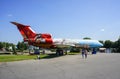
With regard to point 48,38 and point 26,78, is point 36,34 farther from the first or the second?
point 26,78

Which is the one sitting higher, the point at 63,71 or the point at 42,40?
the point at 42,40

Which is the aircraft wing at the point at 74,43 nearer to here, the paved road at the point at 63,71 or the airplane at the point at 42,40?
the airplane at the point at 42,40

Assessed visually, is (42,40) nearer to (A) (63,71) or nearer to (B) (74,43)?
(B) (74,43)

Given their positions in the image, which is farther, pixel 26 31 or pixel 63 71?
pixel 26 31

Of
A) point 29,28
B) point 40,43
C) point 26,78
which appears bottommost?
point 26,78

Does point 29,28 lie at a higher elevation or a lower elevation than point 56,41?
higher

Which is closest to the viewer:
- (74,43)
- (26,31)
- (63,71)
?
(63,71)

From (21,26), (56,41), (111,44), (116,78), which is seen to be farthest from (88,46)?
(111,44)

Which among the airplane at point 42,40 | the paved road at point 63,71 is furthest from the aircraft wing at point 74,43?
the paved road at point 63,71

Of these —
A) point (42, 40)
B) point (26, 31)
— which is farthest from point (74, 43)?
point (26, 31)

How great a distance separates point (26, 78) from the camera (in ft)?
42.3

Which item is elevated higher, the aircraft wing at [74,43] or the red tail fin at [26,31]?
the red tail fin at [26,31]

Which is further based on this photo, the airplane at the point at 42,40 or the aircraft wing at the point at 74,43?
the aircraft wing at the point at 74,43

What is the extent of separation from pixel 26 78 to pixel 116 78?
19.6 ft
